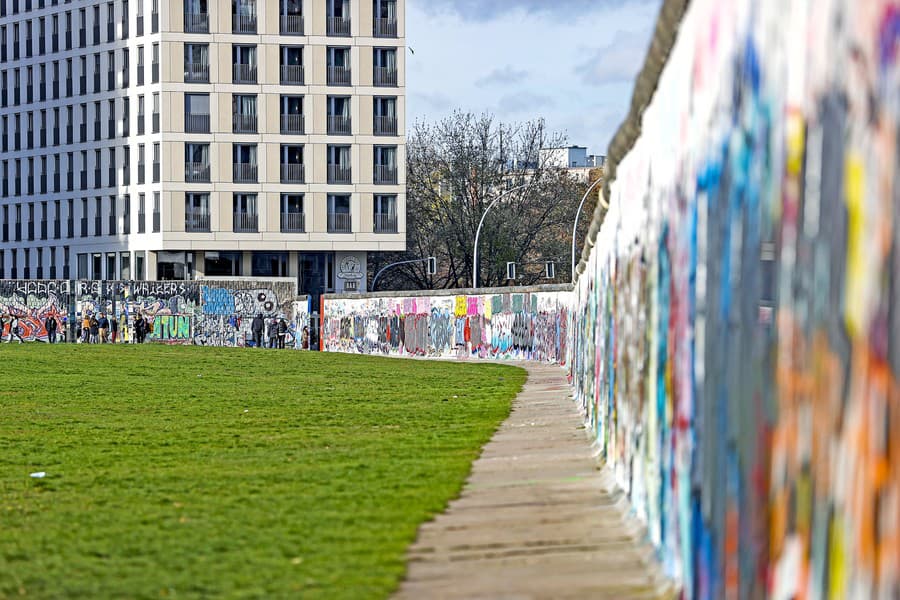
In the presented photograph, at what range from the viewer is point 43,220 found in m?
94.1

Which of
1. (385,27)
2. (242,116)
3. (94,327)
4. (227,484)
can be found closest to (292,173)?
(242,116)

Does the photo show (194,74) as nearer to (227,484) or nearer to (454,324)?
(454,324)

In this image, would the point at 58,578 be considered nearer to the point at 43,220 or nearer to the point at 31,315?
the point at 31,315

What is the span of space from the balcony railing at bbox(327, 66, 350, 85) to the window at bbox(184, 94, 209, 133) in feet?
21.6

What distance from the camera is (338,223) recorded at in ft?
279

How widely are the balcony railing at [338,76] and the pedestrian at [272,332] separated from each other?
57.3 ft

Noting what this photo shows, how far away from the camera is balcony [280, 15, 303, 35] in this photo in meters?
84.0

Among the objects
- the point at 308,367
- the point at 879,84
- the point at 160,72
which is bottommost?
the point at 308,367

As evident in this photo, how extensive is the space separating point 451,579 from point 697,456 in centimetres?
153

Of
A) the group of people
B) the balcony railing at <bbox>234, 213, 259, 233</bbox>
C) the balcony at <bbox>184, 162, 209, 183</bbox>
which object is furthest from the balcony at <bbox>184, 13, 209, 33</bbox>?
the group of people

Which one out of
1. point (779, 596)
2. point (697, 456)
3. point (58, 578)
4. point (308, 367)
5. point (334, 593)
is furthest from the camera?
point (308, 367)

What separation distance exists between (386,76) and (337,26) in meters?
3.72

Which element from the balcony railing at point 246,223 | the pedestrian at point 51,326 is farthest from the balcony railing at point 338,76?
the pedestrian at point 51,326

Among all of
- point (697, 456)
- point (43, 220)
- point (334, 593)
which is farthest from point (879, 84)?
point (43, 220)
